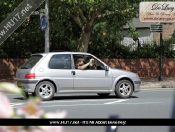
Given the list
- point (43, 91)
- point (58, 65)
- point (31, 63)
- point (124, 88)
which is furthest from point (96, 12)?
point (31, 63)

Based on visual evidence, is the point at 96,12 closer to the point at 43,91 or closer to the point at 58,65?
the point at 58,65

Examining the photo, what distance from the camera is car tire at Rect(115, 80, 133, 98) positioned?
992cm

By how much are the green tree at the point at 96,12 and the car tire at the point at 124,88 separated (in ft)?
14.4

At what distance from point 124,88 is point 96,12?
6378 mm

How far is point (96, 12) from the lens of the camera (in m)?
16.2

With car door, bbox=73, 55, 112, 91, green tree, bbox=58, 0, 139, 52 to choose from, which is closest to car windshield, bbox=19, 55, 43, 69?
car door, bbox=73, 55, 112, 91

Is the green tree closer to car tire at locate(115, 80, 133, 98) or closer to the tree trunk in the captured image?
the tree trunk

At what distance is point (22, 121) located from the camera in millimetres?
545

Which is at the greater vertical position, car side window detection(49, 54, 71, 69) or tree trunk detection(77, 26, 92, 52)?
tree trunk detection(77, 26, 92, 52)

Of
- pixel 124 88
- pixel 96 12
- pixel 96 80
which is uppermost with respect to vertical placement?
pixel 96 12

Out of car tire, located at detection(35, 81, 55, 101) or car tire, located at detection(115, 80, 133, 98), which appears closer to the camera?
car tire, located at detection(35, 81, 55, 101)

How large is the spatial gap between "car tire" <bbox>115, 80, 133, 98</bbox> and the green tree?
4.39 meters

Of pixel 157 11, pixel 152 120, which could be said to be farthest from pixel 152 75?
pixel 152 120

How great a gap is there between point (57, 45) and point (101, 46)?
266cm
